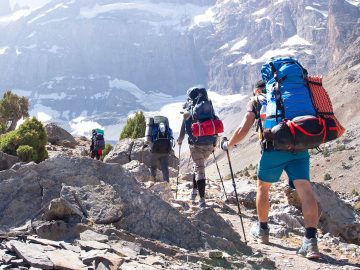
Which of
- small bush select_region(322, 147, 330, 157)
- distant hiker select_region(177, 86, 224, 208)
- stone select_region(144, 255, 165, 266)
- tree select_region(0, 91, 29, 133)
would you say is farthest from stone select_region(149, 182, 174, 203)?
small bush select_region(322, 147, 330, 157)

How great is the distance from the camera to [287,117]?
6.02 metres

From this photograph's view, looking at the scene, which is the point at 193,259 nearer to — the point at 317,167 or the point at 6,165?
the point at 6,165

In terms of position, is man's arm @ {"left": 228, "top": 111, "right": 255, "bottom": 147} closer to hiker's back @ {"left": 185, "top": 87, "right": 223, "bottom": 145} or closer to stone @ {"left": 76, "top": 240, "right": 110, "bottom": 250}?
stone @ {"left": 76, "top": 240, "right": 110, "bottom": 250}

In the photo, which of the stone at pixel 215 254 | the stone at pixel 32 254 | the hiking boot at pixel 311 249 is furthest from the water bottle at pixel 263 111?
the stone at pixel 32 254

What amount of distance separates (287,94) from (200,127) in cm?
343

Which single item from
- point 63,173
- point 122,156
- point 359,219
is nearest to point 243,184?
point 359,219

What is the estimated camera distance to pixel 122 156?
71.3 ft

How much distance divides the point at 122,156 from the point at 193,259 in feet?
53.4

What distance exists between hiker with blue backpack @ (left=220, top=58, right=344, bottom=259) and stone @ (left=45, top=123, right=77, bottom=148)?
26054 millimetres

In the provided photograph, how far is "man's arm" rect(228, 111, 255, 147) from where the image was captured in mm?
6664

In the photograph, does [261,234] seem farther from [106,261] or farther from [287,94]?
[106,261]

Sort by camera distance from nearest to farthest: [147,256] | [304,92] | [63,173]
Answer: [147,256] → [304,92] → [63,173]

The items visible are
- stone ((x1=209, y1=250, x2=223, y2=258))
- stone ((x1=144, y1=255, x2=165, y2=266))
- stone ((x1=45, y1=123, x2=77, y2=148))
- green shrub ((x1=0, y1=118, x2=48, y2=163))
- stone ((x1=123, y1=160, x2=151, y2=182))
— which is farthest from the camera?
stone ((x1=45, y1=123, x2=77, y2=148))

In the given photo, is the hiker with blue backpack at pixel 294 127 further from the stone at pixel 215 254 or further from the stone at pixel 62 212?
the stone at pixel 62 212
